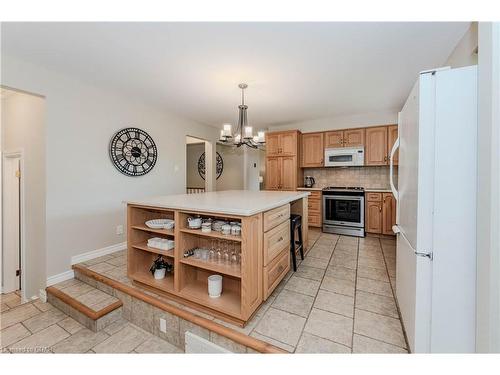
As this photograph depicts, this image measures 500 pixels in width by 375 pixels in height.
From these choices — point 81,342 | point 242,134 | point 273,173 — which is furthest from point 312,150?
point 81,342

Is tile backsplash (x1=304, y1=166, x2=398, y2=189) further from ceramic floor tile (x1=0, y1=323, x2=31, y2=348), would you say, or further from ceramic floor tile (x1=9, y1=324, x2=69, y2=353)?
ceramic floor tile (x1=0, y1=323, x2=31, y2=348)

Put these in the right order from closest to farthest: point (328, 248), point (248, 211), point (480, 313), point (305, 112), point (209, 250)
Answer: point (480, 313) < point (248, 211) < point (209, 250) < point (328, 248) < point (305, 112)

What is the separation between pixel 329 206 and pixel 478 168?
3200 millimetres

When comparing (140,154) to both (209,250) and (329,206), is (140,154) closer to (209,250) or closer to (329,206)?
(209,250)

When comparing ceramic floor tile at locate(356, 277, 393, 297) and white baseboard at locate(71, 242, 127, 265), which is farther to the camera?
white baseboard at locate(71, 242, 127, 265)

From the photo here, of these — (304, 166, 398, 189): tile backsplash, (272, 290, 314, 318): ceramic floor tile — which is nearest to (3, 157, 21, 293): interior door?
(272, 290, 314, 318): ceramic floor tile

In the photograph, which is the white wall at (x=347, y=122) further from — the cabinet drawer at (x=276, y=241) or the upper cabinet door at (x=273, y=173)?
the cabinet drawer at (x=276, y=241)

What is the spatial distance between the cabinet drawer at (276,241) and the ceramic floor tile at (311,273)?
17.5 inches

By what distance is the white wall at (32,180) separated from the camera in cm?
241

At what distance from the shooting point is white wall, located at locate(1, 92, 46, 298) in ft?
7.89

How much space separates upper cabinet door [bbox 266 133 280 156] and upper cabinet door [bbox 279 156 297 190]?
0.24 m

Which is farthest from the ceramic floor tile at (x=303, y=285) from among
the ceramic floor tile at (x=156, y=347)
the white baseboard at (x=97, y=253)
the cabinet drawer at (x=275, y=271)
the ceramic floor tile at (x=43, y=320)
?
the white baseboard at (x=97, y=253)
